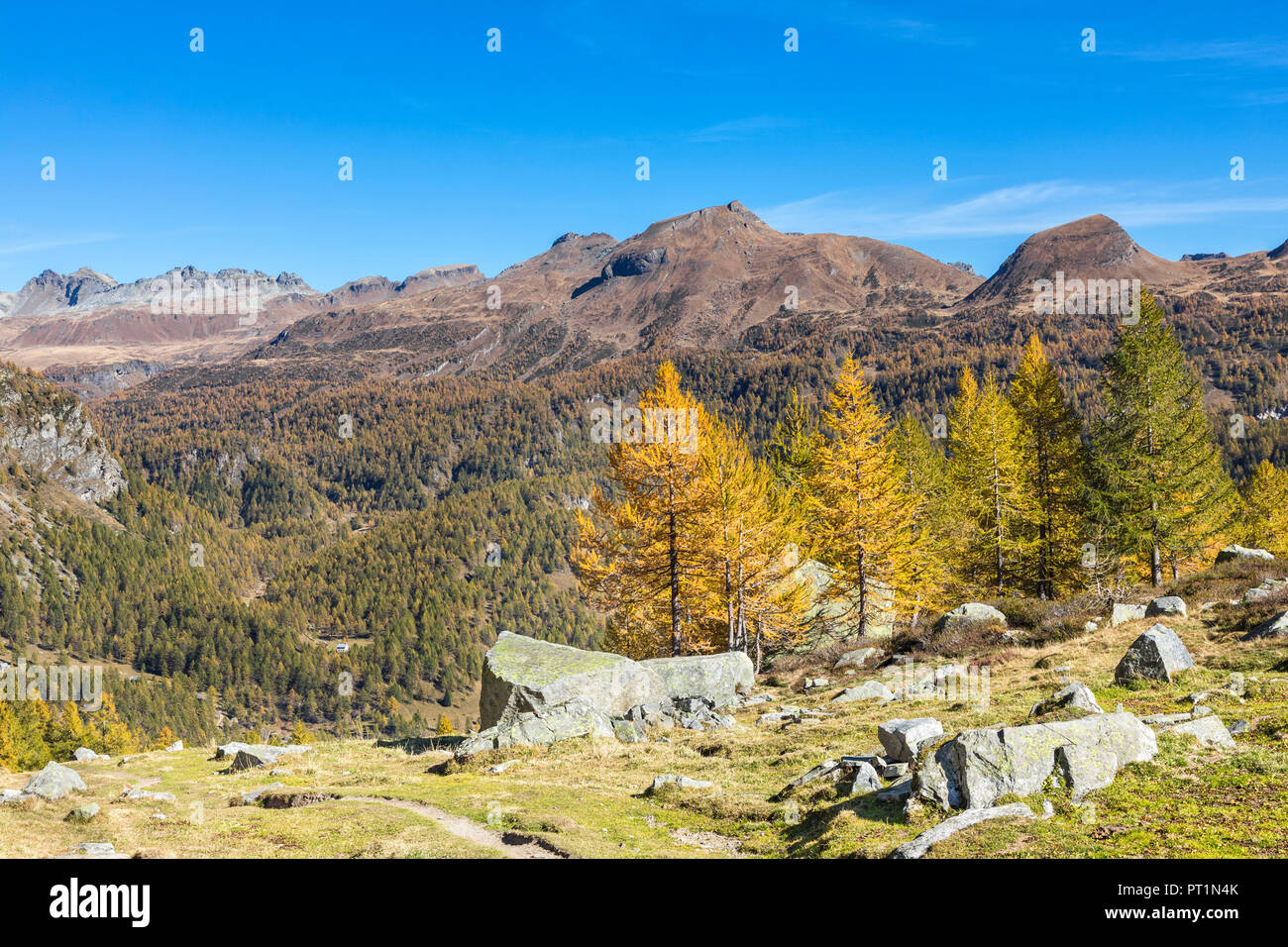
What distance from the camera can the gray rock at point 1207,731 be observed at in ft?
47.3

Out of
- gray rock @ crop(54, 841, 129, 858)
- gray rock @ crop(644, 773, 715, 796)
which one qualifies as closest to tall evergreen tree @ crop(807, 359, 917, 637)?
gray rock @ crop(644, 773, 715, 796)

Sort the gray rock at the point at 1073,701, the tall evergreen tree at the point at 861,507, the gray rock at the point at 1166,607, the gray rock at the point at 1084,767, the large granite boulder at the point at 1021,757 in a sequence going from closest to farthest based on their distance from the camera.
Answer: the gray rock at the point at 1084,767 < the large granite boulder at the point at 1021,757 < the gray rock at the point at 1073,701 < the gray rock at the point at 1166,607 < the tall evergreen tree at the point at 861,507

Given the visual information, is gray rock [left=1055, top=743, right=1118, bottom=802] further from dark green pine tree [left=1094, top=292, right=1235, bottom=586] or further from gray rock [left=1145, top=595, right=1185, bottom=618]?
dark green pine tree [left=1094, top=292, right=1235, bottom=586]

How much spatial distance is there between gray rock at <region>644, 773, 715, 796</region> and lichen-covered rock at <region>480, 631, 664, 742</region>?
347 inches

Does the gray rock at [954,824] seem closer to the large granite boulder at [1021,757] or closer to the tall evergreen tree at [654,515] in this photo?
the large granite boulder at [1021,757]

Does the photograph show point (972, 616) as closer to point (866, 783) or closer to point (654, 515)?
point (654, 515)

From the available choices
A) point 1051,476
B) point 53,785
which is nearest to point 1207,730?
point 53,785

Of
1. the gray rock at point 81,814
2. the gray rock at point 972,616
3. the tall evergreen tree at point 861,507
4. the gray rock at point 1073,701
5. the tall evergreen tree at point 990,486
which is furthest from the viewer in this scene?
the tall evergreen tree at point 990,486

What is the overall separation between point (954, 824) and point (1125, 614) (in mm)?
23757

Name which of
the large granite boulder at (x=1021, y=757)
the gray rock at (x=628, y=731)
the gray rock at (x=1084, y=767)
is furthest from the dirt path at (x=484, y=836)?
the gray rock at (x=628, y=731)

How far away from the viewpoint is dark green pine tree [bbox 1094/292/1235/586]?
41375mm

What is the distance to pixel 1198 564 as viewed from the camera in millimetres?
57406

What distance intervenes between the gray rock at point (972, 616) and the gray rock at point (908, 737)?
20.6m
